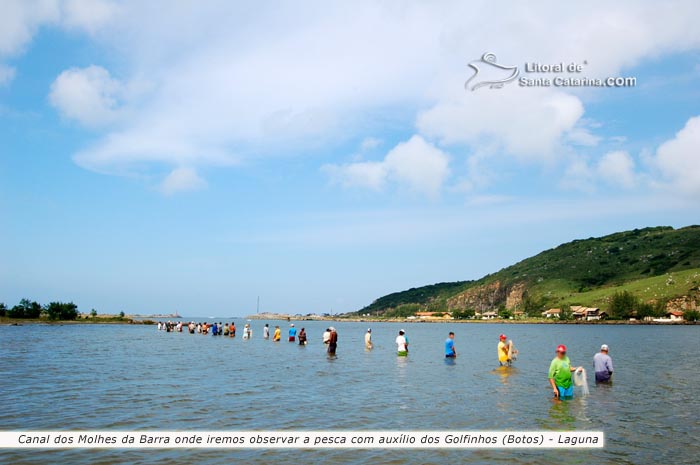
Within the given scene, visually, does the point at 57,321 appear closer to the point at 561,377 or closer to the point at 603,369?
the point at 603,369

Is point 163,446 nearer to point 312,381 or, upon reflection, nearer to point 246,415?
point 246,415

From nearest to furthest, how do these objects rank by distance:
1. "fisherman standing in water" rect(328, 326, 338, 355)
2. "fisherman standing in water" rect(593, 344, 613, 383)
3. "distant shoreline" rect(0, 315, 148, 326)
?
"fisherman standing in water" rect(593, 344, 613, 383)
"fisherman standing in water" rect(328, 326, 338, 355)
"distant shoreline" rect(0, 315, 148, 326)

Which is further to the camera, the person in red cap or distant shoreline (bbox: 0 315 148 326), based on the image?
distant shoreline (bbox: 0 315 148 326)

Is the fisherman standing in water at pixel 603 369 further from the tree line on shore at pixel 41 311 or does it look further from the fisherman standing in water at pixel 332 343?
the tree line on shore at pixel 41 311

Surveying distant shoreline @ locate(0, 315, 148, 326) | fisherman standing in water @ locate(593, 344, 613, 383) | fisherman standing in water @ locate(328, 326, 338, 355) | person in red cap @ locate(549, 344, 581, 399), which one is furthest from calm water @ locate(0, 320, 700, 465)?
distant shoreline @ locate(0, 315, 148, 326)

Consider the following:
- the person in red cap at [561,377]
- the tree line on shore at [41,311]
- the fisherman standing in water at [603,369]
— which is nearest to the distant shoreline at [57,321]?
the tree line on shore at [41,311]

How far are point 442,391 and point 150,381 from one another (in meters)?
13.1

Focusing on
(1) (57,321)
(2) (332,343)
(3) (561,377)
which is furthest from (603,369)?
(1) (57,321)

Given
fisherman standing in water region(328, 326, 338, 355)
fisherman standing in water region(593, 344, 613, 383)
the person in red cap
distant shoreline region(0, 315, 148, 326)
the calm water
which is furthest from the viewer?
distant shoreline region(0, 315, 148, 326)

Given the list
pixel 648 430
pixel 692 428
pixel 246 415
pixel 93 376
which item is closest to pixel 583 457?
pixel 648 430

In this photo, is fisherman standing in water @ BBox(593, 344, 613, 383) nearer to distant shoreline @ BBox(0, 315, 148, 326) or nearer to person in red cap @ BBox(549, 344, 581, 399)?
person in red cap @ BBox(549, 344, 581, 399)

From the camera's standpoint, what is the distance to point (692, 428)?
14344 millimetres

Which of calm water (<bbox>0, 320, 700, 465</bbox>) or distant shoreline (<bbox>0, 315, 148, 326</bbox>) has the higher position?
distant shoreline (<bbox>0, 315, 148, 326</bbox>)

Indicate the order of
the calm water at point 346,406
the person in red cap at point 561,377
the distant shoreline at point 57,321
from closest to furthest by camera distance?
the calm water at point 346,406 < the person in red cap at point 561,377 < the distant shoreline at point 57,321
